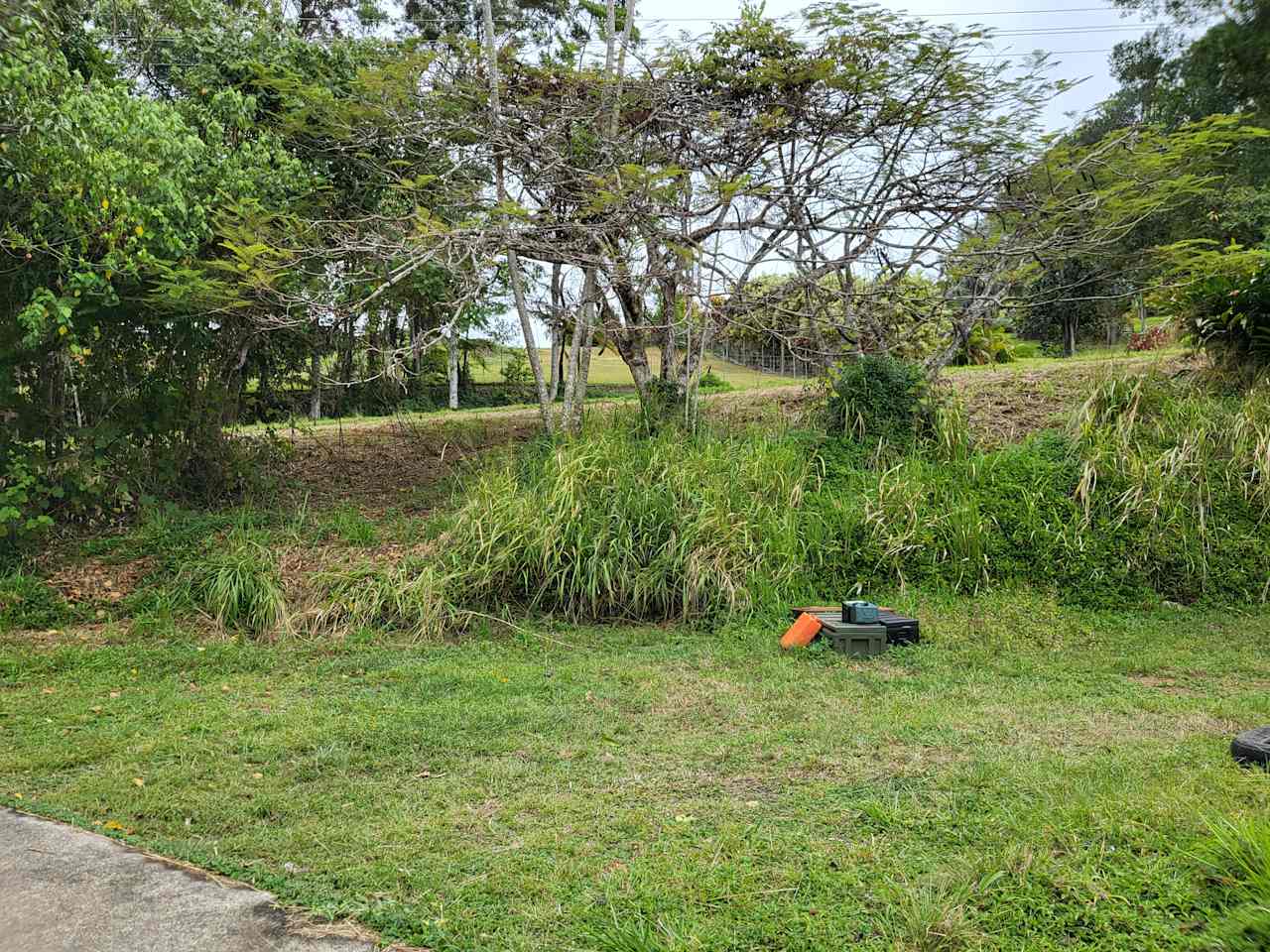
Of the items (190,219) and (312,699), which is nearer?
(312,699)

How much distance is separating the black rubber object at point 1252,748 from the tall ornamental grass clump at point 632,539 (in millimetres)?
3282

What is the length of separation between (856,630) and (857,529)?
157cm

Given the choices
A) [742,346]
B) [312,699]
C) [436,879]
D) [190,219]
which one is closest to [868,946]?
→ [436,879]

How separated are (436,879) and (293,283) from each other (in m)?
6.39

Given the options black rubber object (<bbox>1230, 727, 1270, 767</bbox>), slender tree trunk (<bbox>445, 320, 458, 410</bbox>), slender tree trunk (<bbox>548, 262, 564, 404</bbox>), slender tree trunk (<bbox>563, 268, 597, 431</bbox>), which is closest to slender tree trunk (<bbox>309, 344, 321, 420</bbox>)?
slender tree trunk (<bbox>548, 262, 564, 404</bbox>)

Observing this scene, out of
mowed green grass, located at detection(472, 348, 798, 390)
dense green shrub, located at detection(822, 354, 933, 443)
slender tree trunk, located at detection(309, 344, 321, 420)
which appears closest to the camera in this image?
dense green shrub, located at detection(822, 354, 933, 443)

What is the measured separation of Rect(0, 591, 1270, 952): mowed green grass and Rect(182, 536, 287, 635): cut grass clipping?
0.27 m

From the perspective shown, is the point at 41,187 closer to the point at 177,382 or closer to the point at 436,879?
the point at 177,382

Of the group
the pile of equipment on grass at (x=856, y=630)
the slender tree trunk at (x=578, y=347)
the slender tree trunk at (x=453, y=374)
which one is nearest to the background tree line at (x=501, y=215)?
the slender tree trunk at (x=578, y=347)

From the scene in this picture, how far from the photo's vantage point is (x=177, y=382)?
7.99 m

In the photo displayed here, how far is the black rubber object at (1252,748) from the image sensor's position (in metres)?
3.27

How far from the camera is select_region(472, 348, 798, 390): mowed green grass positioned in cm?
1139

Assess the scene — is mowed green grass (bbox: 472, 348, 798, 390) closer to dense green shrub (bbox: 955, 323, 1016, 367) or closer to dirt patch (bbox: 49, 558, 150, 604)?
dense green shrub (bbox: 955, 323, 1016, 367)

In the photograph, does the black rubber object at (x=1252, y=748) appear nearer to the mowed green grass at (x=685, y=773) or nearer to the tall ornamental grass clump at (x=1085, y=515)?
the mowed green grass at (x=685, y=773)
